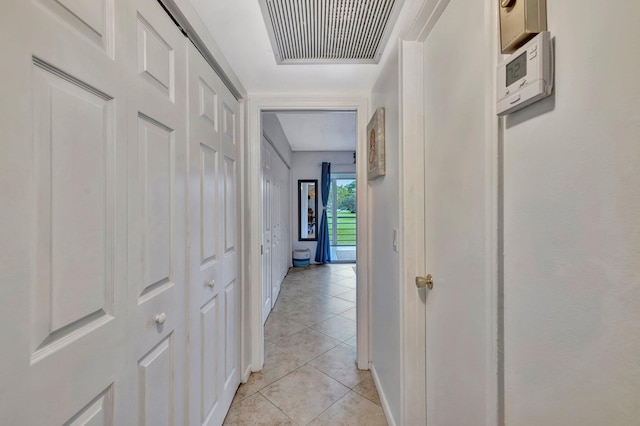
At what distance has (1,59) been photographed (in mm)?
450

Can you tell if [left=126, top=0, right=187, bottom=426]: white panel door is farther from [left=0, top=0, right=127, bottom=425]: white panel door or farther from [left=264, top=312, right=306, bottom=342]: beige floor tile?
[left=264, top=312, right=306, bottom=342]: beige floor tile

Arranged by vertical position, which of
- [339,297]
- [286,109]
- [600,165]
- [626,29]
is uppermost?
[286,109]

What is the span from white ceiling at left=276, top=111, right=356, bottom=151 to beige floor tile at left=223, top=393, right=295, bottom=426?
2.66 meters

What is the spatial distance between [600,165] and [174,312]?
50.7 inches

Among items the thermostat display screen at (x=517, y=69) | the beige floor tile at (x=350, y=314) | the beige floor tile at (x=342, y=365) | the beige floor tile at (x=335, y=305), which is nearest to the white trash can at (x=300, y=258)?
the beige floor tile at (x=335, y=305)

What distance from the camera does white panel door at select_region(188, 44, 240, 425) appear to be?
3.86ft

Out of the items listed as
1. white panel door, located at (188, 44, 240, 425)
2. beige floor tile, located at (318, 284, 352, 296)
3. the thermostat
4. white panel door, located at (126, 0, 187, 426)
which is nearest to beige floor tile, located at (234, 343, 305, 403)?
white panel door, located at (188, 44, 240, 425)

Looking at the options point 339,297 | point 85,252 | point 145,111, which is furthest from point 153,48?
point 339,297

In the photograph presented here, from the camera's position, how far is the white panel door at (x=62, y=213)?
0.47 meters

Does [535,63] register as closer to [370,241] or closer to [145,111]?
[145,111]

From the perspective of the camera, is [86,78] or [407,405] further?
[407,405]

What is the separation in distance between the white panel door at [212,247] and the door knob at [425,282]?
1023 mm

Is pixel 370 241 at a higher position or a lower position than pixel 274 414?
higher

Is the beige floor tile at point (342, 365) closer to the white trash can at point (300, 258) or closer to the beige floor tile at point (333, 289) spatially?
the beige floor tile at point (333, 289)
